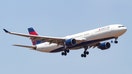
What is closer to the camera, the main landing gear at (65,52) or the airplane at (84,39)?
the airplane at (84,39)

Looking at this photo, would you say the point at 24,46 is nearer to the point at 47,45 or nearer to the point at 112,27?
the point at 47,45

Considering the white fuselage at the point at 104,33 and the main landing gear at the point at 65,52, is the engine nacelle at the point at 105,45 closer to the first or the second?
the white fuselage at the point at 104,33

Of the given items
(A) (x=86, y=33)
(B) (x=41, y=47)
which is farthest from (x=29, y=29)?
(A) (x=86, y=33)

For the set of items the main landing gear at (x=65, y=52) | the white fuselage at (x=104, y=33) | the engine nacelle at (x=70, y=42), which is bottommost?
the main landing gear at (x=65, y=52)

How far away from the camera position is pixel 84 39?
380 feet

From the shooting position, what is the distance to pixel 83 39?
115750 mm

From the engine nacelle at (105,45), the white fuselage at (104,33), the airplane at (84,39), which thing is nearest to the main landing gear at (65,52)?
the airplane at (84,39)

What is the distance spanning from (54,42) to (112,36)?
38.5 ft

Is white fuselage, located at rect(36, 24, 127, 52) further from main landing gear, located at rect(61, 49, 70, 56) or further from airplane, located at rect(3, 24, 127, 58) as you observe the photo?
main landing gear, located at rect(61, 49, 70, 56)

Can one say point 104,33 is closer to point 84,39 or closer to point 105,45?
point 84,39

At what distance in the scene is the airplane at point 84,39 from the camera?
376ft

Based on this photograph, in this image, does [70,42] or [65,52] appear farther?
[65,52]

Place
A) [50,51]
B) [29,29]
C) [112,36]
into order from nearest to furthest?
[112,36] < [50,51] < [29,29]

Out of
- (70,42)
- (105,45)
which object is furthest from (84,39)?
(105,45)
